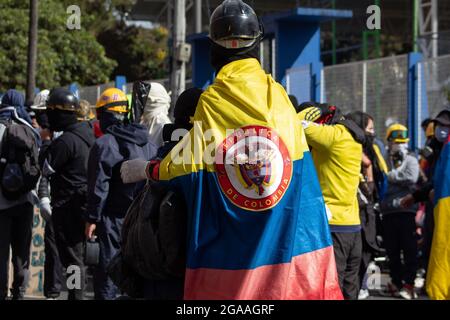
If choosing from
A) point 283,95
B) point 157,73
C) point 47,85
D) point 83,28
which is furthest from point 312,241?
point 157,73

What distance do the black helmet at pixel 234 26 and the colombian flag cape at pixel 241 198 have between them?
11.1 inches

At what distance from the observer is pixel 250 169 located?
432 centimetres

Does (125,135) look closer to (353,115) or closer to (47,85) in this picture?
(353,115)

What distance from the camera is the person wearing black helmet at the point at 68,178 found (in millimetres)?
8922

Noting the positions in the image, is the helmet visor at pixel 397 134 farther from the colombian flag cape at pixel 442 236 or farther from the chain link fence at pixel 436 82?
the colombian flag cape at pixel 442 236

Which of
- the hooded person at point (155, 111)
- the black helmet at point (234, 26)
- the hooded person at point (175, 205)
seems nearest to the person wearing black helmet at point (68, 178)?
the hooded person at point (155, 111)

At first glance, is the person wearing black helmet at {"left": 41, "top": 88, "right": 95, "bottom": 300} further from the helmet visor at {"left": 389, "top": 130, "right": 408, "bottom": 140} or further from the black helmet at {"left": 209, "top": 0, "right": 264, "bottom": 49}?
the helmet visor at {"left": 389, "top": 130, "right": 408, "bottom": 140}

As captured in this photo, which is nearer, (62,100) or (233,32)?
(233,32)

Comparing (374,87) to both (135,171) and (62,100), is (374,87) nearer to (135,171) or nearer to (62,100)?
(62,100)

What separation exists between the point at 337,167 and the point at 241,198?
3428 mm

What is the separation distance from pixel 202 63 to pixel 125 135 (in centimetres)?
843

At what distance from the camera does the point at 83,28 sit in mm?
30328

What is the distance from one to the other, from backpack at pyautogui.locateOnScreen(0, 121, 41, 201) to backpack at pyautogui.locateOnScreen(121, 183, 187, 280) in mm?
4371

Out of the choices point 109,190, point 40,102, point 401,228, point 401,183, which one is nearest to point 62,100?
point 109,190
